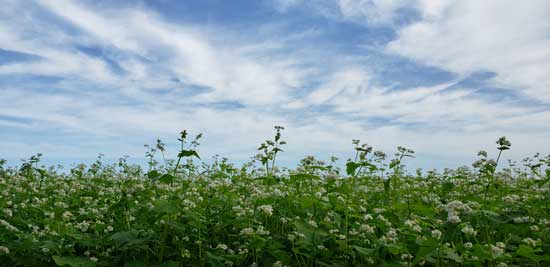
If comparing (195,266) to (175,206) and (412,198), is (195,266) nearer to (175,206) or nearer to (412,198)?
(175,206)

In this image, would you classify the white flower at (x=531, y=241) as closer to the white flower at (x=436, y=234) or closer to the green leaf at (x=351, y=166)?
the white flower at (x=436, y=234)

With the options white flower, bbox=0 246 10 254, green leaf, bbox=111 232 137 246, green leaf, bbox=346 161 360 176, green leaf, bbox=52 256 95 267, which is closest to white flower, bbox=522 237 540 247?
green leaf, bbox=346 161 360 176

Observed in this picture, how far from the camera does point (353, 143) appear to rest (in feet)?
25.3

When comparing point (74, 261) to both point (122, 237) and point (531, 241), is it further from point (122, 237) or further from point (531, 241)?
point (531, 241)

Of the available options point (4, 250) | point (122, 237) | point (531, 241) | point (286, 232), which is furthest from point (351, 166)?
point (4, 250)

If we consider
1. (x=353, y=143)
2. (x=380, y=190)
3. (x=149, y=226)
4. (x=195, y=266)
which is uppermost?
(x=353, y=143)

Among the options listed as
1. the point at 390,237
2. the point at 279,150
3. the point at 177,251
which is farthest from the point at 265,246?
the point at 279,150

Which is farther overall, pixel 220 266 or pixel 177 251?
pixel 177 251

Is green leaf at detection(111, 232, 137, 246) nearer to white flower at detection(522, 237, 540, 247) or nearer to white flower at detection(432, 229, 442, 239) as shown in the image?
white flower at detection(432, 229, 442, 239)

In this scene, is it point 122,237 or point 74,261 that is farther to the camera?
point 122,237

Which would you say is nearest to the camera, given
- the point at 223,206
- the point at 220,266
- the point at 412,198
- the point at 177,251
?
the point at 220,266

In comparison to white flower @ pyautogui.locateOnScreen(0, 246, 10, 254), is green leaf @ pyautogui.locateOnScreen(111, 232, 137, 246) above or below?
above

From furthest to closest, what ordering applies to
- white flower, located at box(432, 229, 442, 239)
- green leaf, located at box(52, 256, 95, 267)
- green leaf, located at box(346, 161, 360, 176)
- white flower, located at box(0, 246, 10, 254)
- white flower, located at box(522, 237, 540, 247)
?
green leaf, located at box(346, 161, 360, 176) < white flower, located at box(0, 246, 10, 254) < green leaf, located at box(52, 256, 95, 267) < white flower, located at box(522, 237, 540, 247) < white flower, located at box(432, 229, 442, 239)

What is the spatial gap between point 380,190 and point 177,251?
5.05 m
